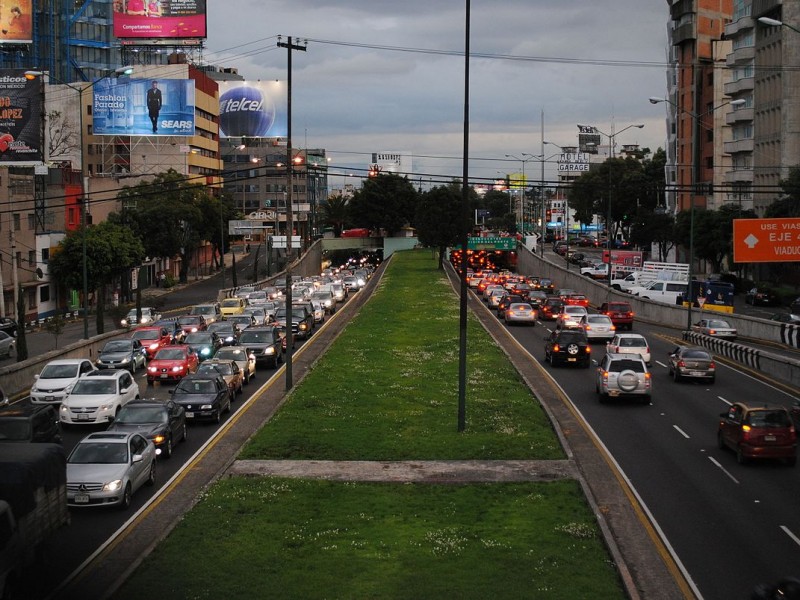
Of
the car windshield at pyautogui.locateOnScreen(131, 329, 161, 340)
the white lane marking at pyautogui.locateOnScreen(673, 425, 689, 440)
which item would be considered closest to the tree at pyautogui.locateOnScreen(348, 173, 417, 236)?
the car windshield at pyautogui.locateOnScreen(131, 329, 161, 340)

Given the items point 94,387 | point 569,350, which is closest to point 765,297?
point 569,350

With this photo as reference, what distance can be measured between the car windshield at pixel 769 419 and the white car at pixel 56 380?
21841 millimetres

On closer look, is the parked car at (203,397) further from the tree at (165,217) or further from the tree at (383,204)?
the tree at (383,204)

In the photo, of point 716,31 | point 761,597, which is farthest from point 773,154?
point 761,597

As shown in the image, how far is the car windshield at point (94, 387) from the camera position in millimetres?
31859

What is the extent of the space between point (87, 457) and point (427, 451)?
28.4ft

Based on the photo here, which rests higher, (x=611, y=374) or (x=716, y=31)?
(x=716, y=31)

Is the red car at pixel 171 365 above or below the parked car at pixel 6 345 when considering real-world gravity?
above

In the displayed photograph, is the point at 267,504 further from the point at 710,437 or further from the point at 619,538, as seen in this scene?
the point at 710,437

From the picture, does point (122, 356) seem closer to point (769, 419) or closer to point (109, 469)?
point (109, 469)

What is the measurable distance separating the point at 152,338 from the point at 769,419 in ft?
100

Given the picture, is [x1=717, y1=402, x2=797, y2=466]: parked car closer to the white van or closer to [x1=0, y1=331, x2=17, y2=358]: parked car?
[x1=0, y1=331, x2=17, y2=358]: parked car

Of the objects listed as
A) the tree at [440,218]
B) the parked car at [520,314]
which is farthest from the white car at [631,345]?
the tree at [440,218]

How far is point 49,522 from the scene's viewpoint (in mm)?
16594
